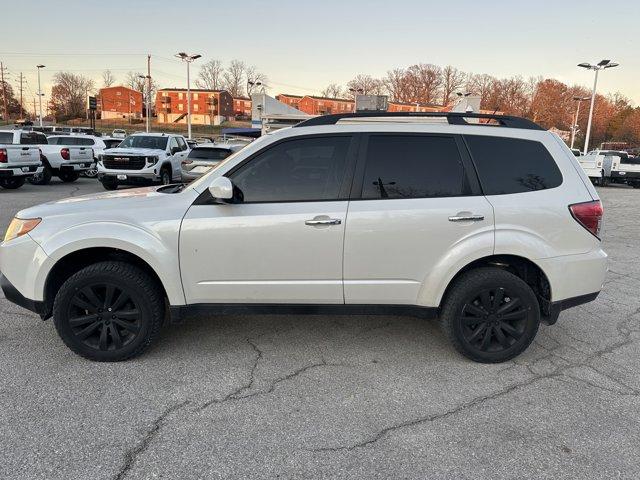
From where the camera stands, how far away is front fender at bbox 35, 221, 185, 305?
11.0 ft

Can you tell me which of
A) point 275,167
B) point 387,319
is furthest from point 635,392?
point 275,167

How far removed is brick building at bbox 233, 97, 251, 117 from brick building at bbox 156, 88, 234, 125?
502 cm

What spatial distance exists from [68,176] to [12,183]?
8.57 feet

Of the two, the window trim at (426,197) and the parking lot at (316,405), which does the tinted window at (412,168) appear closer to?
the window trim at (426,197)

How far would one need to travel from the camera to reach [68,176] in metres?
17.2

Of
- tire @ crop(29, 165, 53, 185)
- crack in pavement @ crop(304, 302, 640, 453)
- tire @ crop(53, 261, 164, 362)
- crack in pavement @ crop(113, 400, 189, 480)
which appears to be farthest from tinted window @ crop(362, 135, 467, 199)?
tire @ crop(29, 165, 53, 185)

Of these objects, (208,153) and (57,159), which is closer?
(208,153)

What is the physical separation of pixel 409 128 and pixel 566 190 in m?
1.25

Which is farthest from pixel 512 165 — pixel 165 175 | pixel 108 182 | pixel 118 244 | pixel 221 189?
pixel 165 175

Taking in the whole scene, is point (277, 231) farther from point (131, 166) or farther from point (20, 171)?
point (20, 171)

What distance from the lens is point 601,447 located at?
2.64 meters

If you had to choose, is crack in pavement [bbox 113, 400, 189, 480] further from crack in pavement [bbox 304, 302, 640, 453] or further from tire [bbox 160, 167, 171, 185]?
tire [bbox 160, 167, 171, 185]

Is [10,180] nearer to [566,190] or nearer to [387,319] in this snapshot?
[387,319]

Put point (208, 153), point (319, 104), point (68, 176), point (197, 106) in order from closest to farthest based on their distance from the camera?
point (208, 153), point (68, 176), point (319, 104), point (197, 106)
